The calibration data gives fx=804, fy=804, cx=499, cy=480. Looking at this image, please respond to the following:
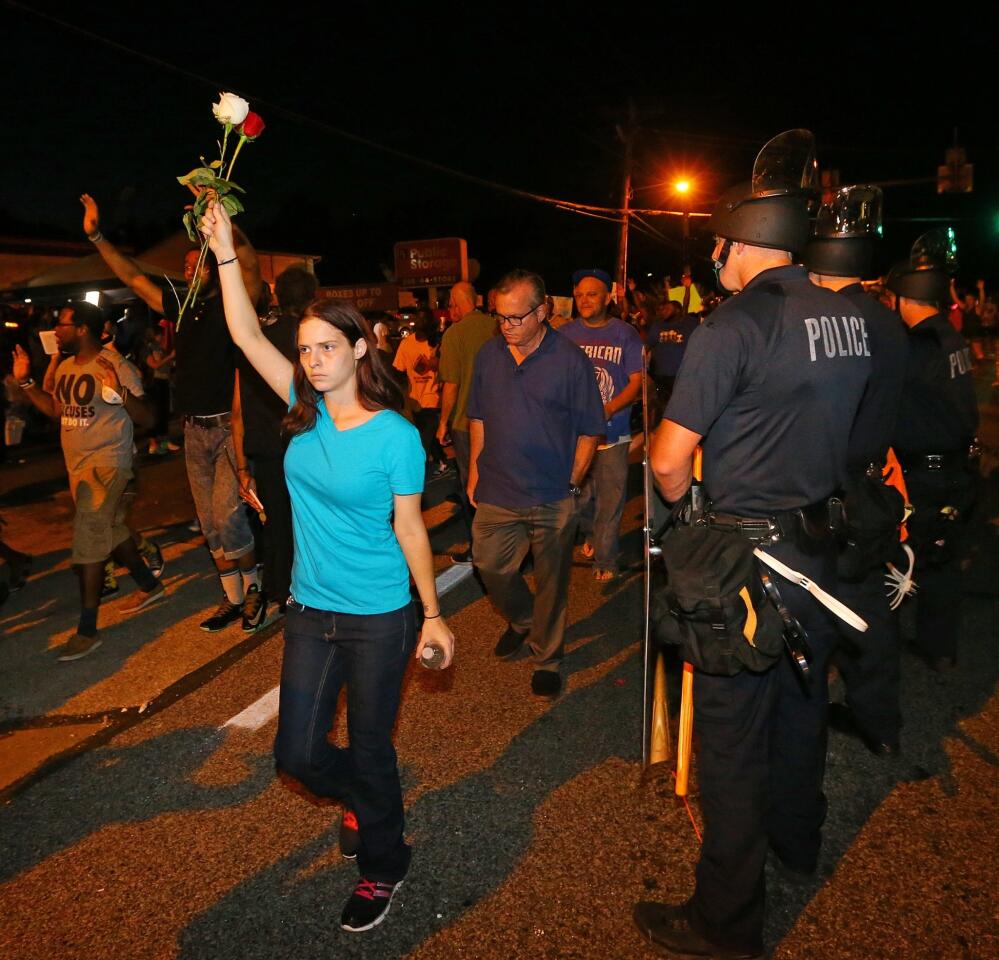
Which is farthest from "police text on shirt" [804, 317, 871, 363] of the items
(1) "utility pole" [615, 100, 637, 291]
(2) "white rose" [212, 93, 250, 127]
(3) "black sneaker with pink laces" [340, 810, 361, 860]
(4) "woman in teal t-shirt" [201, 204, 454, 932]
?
(1) "utility pole" [615, 100, 637, 291]

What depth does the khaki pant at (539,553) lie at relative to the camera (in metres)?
4.50

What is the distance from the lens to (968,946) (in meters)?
2.62

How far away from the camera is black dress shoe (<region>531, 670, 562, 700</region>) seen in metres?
4.43

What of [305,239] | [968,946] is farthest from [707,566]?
[305,239]

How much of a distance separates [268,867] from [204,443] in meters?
3.06

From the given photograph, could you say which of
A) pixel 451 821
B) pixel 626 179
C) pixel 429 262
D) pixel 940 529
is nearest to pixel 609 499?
pixel 940 529

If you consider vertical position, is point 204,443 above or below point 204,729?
above

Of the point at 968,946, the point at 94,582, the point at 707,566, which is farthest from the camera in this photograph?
the point at 94,582

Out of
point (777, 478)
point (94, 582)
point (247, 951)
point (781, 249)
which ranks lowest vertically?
point (247, 951)

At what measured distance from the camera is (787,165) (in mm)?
2773

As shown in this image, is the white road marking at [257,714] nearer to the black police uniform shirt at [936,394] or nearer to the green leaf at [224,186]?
the green leaf at [224,186]

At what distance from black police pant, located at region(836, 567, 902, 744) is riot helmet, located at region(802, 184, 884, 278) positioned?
1325mm

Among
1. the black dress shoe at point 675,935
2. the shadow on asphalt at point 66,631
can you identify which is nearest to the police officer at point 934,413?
the black dress shoe at point 675,935

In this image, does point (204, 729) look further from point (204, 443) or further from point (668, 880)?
point (668, 880)
